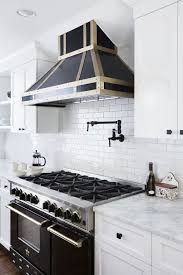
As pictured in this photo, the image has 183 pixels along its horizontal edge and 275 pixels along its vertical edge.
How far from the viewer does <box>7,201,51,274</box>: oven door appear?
2090 millimetres

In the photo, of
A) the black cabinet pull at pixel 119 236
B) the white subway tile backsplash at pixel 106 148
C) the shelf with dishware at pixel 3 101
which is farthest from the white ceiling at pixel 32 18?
the black cabinet pull at pixel 119 236

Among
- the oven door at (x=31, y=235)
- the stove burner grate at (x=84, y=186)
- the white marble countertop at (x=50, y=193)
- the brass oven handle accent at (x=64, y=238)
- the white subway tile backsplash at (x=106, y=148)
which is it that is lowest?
the oven door at (x=31, y=235)

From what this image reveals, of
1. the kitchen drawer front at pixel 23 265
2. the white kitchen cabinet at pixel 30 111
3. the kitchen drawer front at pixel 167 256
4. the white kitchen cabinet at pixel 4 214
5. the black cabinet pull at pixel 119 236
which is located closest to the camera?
the kitchen drawer front at pixel 167 256

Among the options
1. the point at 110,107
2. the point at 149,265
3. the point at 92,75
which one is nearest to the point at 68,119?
the point at 110,107

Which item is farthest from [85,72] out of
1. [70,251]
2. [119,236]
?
[70,251]

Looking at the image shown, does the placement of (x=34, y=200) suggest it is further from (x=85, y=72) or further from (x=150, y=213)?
(x=85, y=72)

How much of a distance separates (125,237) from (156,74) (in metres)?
1.10

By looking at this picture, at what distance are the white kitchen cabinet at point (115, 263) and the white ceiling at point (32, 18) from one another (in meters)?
1.84

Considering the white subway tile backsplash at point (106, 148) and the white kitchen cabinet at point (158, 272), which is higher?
the white subway tile backsplash at point (106, 148)

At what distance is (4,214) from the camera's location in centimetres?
296

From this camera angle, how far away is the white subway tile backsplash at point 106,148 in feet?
6.97

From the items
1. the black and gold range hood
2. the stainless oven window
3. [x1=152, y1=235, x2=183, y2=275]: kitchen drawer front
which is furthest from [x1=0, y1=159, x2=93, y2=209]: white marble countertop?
the black and gold range hood

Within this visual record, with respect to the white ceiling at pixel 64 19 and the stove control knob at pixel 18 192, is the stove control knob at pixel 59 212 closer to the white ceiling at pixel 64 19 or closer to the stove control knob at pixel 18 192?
the stove control knob at pixel 18 192

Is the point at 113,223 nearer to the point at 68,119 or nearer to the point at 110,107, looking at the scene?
the point at 110,107
